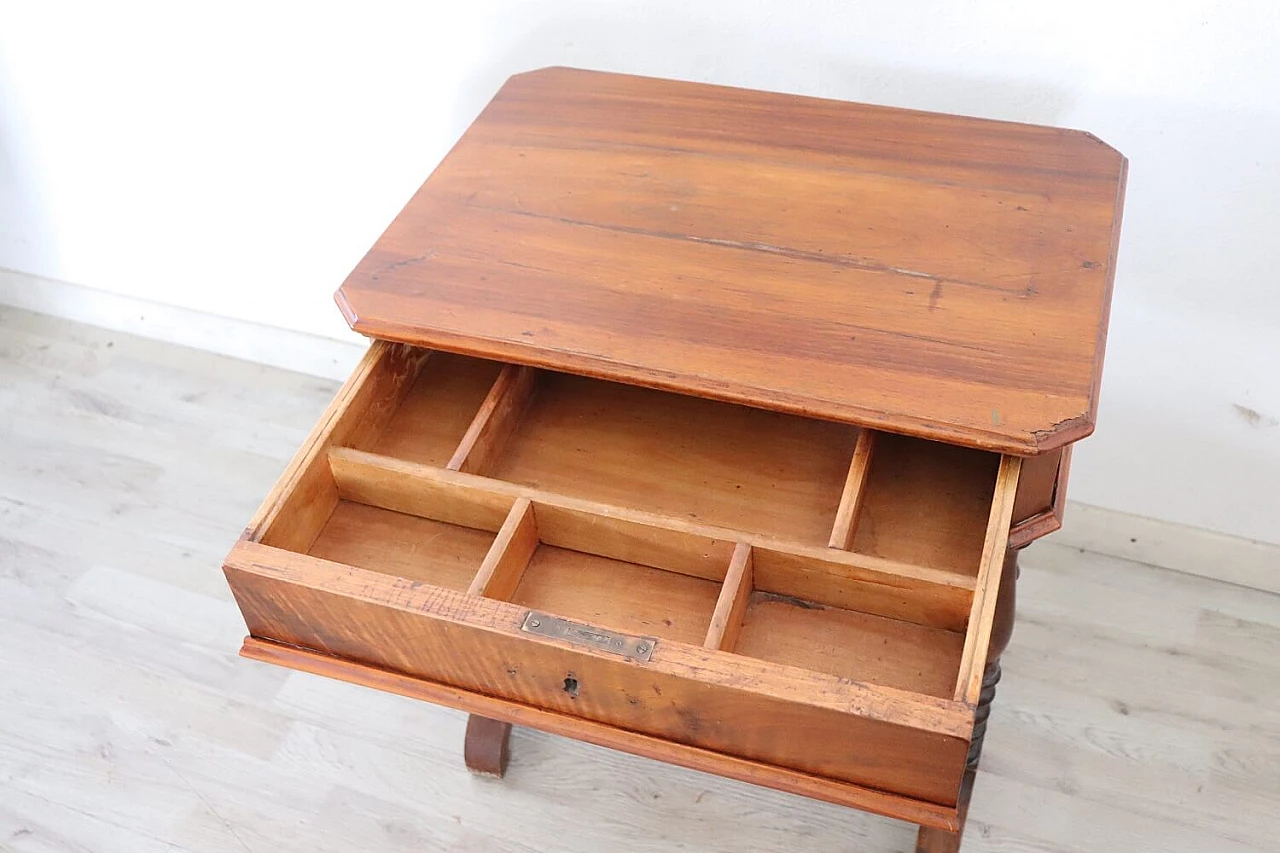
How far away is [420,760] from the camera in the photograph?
135cm

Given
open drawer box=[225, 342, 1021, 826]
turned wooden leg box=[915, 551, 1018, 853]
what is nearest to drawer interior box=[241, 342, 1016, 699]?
open drawer box=[225, 342, 1021, 826]

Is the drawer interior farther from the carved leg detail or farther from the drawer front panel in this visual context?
the carved leg detail

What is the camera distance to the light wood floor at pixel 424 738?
128 centimetres

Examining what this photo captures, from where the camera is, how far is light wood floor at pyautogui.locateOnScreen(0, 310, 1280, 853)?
4.18ft

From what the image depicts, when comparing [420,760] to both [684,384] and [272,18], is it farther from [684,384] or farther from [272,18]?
[272,18]

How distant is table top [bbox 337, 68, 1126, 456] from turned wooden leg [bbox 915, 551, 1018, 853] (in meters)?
0.20

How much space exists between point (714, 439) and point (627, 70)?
22.0 inches

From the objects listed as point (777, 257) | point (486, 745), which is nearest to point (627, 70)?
point (777, 257)

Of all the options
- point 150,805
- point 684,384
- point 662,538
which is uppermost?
point 684,384

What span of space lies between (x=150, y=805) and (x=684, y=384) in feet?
2.90

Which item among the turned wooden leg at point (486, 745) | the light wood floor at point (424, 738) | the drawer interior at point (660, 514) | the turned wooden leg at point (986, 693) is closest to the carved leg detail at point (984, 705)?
the turned wooden leg at point (986, 693)

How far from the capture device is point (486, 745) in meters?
1.30

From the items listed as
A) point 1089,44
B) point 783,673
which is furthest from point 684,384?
point 1089,44

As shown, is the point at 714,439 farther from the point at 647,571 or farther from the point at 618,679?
the point at 618,679
